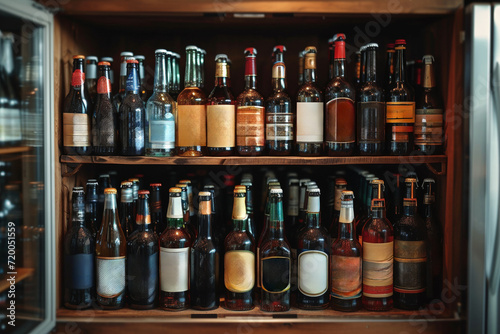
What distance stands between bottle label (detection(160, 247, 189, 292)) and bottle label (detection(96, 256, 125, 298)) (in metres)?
0.15

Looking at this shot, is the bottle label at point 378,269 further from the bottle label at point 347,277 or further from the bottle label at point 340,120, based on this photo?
the bottle label at point 340,120

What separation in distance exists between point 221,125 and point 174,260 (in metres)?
0.49

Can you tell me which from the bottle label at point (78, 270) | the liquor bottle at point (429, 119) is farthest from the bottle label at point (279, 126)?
the bottle label at point (78, 270)

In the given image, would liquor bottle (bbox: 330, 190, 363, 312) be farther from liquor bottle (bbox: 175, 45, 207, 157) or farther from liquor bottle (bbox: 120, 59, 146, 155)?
liquor bottle (bbox: 120, 59, 146, 155)

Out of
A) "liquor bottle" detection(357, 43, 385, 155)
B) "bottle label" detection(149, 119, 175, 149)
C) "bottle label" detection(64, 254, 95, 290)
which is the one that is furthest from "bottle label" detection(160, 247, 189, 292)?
"liquor bottle" detection(357, 43, 385, 155)

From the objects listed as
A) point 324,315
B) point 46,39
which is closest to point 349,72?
point 324,315

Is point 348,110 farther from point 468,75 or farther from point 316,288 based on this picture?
point 316,288

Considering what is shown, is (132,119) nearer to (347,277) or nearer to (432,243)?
(347,277)

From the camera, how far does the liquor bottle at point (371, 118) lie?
5.05ft

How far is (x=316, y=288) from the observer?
1.51 metres

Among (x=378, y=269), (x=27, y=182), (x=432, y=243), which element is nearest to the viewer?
(x=27, y=182)

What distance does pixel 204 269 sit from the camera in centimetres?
153

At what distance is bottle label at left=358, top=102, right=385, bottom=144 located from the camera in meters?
1.54

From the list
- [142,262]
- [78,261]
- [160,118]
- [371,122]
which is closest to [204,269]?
[142,262]
